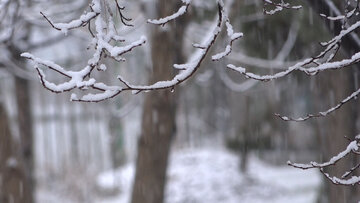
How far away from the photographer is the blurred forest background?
24.1 ft

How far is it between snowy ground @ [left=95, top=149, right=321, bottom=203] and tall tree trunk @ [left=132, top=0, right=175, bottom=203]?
8.96m

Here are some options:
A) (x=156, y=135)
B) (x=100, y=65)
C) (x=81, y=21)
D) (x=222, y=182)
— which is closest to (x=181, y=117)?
(x=222, y=182)

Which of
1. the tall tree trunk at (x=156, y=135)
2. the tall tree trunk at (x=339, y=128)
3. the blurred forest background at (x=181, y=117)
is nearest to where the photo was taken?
the tall tree trunk at (x=156, y=135)

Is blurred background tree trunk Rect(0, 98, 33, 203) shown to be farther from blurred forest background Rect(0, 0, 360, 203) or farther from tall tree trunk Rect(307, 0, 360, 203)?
tall tree trunk Rect(307, 0, 360, 203)

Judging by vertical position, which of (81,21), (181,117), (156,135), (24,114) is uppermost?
(81,21)

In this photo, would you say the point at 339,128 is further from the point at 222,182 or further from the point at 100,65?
the point at 222,182

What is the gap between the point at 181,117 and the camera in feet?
83.6

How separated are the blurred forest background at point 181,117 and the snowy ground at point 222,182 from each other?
0.05m

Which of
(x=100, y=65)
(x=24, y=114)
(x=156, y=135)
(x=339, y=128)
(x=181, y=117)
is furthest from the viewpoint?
(x=181, y=117)

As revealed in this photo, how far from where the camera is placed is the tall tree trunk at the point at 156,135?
7.18m

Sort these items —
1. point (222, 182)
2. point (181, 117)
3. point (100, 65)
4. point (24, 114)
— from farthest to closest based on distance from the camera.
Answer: point (181, 117)
point (222, 182)
point (24, 114)
point (100, 65)

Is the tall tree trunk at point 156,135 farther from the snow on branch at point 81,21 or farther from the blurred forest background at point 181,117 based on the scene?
the snow on branch at point 81,21

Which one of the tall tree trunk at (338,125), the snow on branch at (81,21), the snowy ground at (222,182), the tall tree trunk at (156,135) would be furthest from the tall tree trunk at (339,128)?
the snowy ground at (222,182)

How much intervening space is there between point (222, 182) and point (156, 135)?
10.7 meters
